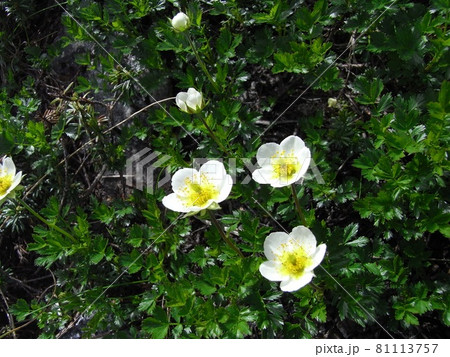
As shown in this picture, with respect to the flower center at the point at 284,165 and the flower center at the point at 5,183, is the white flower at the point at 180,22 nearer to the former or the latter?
the flower center at the point at 284,165

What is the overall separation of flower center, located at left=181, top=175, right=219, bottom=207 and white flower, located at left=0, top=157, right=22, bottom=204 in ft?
2.70

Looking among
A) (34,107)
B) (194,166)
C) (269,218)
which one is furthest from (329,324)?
(34,107)

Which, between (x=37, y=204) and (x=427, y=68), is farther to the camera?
(x=37, y=204)

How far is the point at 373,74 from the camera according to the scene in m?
2.71

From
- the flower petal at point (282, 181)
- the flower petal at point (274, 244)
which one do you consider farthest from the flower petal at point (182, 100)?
the flower petal at point (274, 244)

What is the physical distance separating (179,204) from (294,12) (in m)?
1.31

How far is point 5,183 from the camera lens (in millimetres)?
2570

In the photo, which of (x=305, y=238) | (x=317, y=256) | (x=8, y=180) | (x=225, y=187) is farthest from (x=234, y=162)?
(x=8, y=180)

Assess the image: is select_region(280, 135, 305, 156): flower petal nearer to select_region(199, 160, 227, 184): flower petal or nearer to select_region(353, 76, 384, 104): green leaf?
select_region(199, 160, 227, 184): flower petal

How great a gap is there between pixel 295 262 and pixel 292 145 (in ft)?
1.78

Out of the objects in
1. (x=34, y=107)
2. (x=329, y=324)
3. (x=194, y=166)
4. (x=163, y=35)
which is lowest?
(x=329, y=324)

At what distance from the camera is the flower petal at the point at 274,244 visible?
88.6 inches

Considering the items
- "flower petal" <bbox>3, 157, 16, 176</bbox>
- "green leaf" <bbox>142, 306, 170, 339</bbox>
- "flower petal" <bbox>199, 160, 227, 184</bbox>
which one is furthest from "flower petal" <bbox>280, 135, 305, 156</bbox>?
"flower petal" <bbox>3, 157, 16, 176</bbox>

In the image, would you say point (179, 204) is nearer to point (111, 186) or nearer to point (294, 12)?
point (111, 186)
